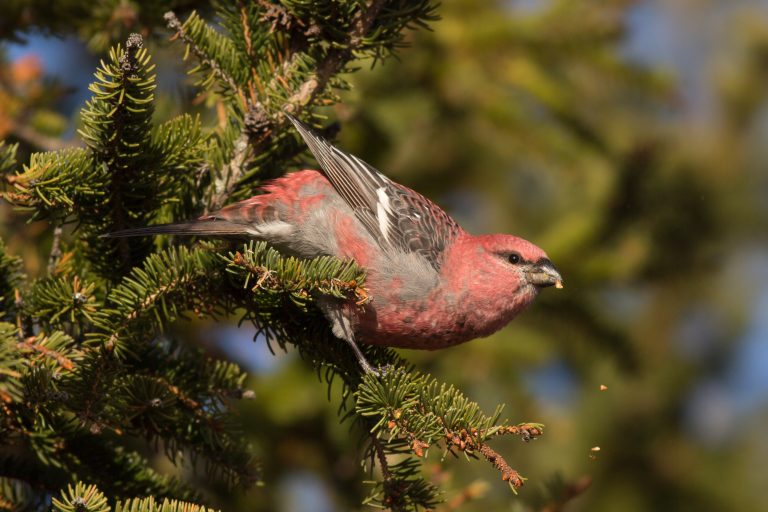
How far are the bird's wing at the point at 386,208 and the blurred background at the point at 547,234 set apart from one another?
218mm

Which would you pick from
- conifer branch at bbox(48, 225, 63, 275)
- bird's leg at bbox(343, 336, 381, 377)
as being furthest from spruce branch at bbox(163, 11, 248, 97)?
bird's leg at bbox(343, 336, 381, 377)

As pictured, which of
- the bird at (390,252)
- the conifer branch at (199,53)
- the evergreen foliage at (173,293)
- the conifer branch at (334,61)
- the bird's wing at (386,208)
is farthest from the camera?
the bird's wing at (386,208)

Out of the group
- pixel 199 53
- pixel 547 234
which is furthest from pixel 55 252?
pixel 547 234

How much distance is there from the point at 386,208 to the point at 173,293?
46.2 inches

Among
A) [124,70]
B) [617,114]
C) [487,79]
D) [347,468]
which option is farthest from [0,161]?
[617,114]

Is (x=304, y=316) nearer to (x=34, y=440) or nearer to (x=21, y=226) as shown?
(x=34, y=440)

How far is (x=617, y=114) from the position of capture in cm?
843

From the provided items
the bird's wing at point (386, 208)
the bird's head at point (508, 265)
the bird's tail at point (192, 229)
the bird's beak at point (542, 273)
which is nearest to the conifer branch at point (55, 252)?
the bird's tail at point (192, 229)

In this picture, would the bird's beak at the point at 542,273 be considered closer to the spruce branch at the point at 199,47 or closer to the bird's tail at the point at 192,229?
the bird's tail at the point at 192,229

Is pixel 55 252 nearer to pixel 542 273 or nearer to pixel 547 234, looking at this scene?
pixel 542 273

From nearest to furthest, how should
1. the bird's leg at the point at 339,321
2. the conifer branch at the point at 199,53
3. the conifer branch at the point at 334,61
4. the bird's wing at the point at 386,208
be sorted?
the conifer branch at the point at 199,53, the conifer branch at the point at 334,61, the bird's leg at the point at 339,321, the bird's wing at the point at 386,208

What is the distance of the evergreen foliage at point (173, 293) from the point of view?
6.87ft

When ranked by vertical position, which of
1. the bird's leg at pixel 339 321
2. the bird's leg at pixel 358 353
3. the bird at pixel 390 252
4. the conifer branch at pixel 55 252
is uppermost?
the bird at pixel 390 252

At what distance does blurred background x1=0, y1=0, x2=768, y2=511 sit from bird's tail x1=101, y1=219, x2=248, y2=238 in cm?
71
